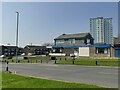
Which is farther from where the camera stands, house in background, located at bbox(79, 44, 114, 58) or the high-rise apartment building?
the high-rise apartment building

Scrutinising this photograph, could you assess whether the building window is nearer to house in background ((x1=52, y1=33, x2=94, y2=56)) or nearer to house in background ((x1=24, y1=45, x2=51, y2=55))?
house in background ((x1=52, y1=33, x2=94, y2=56))

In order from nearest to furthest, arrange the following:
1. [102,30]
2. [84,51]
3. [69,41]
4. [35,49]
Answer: [84,51]
[69,41]
[35,49]
[102,30]

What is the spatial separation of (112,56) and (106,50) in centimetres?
312

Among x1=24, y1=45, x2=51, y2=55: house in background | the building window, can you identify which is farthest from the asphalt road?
x1=24, y1=45, x2=51, y2=55: house in background

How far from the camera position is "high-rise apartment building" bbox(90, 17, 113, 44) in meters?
144

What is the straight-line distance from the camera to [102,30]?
148625 mm

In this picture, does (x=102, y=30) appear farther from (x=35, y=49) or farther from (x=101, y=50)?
(x=101, y=50)

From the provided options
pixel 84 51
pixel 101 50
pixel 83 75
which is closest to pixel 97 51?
pixel 101 50

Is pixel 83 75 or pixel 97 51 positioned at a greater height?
pixel 97 51

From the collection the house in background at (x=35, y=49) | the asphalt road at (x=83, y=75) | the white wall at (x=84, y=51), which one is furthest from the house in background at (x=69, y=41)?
the asphalt road at (x=83, y=75)

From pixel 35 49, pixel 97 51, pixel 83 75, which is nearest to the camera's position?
pixel 83 75

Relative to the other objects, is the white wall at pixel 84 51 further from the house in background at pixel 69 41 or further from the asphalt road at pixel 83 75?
the asphalt road at pixel 83 75

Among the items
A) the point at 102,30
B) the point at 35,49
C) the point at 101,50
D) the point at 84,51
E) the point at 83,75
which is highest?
the point at 102,30

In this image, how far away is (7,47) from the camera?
13025 cm
